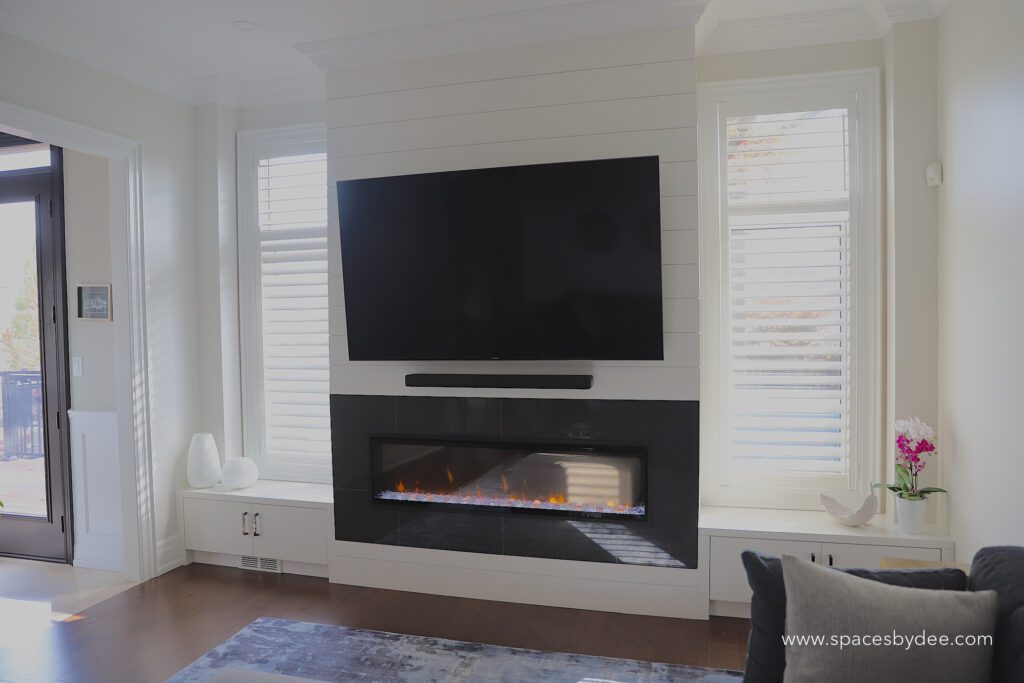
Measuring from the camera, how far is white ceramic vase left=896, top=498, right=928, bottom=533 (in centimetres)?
310

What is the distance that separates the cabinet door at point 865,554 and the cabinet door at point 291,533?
2.57 m

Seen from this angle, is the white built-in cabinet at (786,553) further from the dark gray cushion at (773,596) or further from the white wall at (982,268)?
the dark gray cushion at (773,596)

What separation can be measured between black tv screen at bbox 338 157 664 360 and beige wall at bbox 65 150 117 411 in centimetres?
161

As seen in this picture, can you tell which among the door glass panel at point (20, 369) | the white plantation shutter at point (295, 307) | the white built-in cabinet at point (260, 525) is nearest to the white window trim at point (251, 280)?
the white plantation shutter at point (295, 307)

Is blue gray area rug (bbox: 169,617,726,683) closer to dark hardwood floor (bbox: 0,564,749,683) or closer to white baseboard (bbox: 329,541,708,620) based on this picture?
dark hardwood floor (bbox: 0,564,749,683)

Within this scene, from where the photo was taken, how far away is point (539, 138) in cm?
338

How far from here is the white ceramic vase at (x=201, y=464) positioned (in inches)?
161

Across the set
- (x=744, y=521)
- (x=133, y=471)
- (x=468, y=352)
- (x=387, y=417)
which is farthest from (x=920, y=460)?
(x=133, y=471)

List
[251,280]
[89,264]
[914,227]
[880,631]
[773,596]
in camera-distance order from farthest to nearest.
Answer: [251,280] → [89,264] → [914,227] → [773,596] → [880,631]

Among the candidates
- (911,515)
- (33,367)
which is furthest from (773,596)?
(33,367)

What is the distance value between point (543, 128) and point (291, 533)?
2.60 meters

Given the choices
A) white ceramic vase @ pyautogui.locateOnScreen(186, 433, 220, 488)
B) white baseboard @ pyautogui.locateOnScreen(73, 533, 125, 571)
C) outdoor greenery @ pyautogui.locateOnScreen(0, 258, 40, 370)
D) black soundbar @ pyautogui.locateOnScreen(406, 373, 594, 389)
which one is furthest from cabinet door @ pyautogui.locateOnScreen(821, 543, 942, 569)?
outdoor greenery @ pyautogui.locateOnScreen(0, 258, 40, 370)

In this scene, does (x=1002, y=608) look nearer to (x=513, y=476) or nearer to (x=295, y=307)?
(x=513, y=476)

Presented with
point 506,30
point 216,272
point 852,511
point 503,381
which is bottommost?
point 852,511
